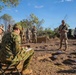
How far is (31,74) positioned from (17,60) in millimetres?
1367

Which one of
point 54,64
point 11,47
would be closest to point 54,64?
point 54,64

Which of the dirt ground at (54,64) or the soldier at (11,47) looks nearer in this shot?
the soldier at (11,47)

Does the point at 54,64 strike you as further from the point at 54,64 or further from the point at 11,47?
the point at 11,47

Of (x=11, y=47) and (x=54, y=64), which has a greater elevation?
(x=11, y=47)

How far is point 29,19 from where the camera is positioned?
47.8 metres

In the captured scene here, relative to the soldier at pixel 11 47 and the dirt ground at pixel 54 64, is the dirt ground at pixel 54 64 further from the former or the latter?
the soldier at pixel 11 47

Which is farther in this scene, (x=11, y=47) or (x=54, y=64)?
(x=54, y=64)

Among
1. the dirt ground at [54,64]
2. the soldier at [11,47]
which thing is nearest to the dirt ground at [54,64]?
the dirt ground at [54,64]

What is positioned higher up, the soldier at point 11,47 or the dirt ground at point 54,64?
the soldier at point 11,47

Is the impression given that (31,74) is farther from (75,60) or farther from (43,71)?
(75,60)

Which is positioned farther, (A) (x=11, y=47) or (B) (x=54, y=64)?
(B) (x=54, y=64)

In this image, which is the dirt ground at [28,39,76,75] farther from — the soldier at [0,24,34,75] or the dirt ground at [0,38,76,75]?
the soldier at [0,24,34,75]

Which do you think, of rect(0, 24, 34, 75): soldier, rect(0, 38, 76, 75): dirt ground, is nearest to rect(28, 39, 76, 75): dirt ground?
rect(0, 38, 76, 75): dirt ground

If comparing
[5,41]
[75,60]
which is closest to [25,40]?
[75,60]
